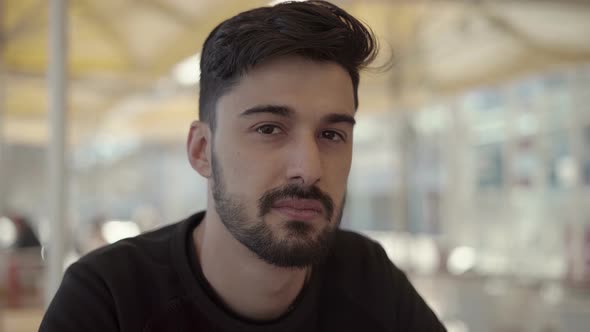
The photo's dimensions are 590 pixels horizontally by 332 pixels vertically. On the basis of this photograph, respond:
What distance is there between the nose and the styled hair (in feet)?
0.55

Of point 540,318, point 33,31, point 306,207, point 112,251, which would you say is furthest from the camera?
point 540,318

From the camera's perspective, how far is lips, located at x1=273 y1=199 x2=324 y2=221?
45.9 inches

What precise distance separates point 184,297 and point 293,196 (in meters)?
0.28

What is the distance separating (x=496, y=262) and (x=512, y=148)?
180 cm

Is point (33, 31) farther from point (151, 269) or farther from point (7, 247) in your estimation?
point (7, 247)

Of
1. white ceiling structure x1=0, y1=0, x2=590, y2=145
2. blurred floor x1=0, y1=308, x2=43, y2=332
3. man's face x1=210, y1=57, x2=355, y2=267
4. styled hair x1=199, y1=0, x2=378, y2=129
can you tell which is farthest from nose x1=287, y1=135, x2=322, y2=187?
blurred floor x1=0, y1=308, x2=43, y2=332

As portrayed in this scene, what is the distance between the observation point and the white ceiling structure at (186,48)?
3334mm

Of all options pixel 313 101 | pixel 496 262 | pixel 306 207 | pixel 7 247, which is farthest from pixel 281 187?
pixel 496 262

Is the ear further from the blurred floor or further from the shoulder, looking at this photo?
the blurred floor

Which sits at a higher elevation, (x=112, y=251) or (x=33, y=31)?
(x=33, y=31)

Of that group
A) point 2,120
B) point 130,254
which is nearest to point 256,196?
point 130,254

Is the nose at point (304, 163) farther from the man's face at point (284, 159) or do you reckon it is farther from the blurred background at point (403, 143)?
the blurred background at point (403, 143)

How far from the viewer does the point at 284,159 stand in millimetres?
1177

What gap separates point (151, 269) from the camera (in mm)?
1253
